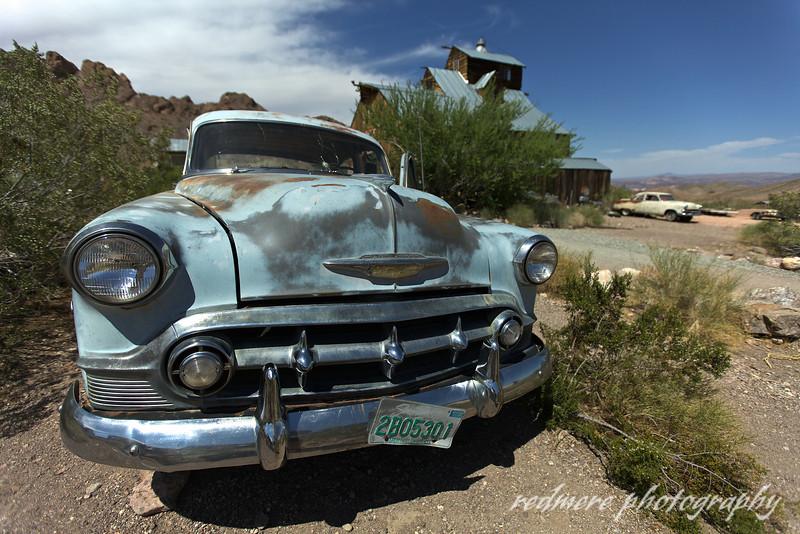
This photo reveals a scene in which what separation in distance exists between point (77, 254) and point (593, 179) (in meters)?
26.9

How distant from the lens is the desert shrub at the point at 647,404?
2.03 meters

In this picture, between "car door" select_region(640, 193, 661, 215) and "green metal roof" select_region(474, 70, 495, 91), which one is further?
"green metal roof" select_region(474, 70, 495, 91)

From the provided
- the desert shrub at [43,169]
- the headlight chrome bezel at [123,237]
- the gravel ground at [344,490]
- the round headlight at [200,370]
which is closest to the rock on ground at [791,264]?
the gravel ground at [344,490]

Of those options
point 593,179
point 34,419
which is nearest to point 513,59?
point 593,179

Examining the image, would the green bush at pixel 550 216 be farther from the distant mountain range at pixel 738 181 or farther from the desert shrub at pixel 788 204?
the distant mountain range at pixel 738 181

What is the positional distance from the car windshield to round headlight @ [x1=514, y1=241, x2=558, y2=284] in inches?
57.3

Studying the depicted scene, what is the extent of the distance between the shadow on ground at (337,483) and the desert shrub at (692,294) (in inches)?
104

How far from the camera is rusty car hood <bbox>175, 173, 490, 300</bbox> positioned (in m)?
1.59

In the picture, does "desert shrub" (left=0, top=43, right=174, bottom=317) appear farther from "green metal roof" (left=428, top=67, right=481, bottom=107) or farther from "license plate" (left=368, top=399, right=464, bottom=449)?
"green metal roof" (left=428, top=67, right=481, bottom=107)

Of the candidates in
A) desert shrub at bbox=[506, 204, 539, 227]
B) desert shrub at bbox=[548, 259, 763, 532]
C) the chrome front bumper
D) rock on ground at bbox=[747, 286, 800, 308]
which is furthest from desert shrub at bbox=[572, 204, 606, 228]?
the chrome front bumper

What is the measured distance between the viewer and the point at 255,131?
2959 millimetres

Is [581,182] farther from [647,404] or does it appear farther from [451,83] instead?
[647,404]

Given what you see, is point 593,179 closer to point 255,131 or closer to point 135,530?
point 255,131

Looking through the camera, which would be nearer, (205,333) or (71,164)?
(205,333)
